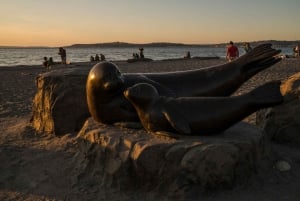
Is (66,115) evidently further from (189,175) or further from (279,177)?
(279,177)

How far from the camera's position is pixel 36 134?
23.7ft

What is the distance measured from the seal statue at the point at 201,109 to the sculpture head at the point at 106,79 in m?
0.41

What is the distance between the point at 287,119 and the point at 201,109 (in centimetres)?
194

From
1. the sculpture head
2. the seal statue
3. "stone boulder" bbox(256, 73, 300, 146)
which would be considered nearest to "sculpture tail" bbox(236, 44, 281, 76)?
"stone boulder" bbox(256, 73, 300, 146)

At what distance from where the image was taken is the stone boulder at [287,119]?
5906mm

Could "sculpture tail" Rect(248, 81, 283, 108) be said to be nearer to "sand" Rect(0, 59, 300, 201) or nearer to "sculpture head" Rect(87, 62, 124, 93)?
"sand" Rect(0, 59, 300, 201)

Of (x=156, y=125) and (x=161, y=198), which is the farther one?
(x=156, y=125)

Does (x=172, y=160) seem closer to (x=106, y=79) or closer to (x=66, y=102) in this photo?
(x=106, y=79)

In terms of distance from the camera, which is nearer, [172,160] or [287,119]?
[172,160]

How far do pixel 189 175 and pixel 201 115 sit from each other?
72 cm

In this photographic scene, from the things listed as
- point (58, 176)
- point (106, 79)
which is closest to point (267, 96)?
point (106, 79)

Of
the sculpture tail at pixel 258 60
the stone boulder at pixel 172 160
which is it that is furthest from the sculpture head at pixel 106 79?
the sculpture tail at pixel 258 60

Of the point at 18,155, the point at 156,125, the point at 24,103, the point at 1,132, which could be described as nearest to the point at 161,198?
the point at 156,125

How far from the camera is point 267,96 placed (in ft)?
15.1
